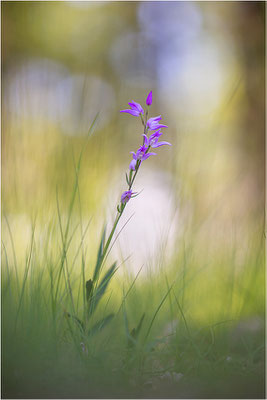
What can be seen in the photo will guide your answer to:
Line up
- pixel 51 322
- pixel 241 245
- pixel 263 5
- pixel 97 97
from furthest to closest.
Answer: pixel 263 5, pixel 241 245, pixel 97 97, pixel 51 322

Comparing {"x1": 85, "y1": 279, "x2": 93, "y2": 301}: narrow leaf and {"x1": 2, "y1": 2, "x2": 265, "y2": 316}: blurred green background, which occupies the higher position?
{"x1": 2, "y1": 2, "x2": 265, "y2": 316}: blurred green background

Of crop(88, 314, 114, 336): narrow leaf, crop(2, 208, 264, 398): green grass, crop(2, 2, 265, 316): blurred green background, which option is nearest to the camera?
crop(2, 208, 264, 398): green grass

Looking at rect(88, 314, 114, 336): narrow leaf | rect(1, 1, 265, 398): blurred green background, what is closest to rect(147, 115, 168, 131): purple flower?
rect(1, 1, 265, 398): blurred green background

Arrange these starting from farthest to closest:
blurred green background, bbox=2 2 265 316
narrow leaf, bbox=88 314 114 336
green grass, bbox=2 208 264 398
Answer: blurred green background, bbox=2 2 265 316
narrow leaf, bbox=88 314 114 336
green grass, bbox=2 208 264 398

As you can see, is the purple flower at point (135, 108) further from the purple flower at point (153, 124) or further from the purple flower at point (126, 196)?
the purple flower at point (126, 196)

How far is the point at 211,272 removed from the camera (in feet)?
4.91

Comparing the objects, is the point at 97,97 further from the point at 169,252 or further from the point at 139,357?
the point at 139,357

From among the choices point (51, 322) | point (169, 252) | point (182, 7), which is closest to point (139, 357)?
point (51, 322)

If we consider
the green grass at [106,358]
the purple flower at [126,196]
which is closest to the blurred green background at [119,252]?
the green grass at [106,358]

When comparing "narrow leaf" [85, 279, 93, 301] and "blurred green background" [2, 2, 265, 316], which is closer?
"narrow leaf" [85, 279, 93, 301]

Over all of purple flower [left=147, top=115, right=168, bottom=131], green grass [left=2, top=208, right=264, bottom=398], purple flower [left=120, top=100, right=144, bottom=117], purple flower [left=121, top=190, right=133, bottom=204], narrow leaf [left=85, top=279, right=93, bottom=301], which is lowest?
green grass [left=2, top=208, right=264, bottom=398]

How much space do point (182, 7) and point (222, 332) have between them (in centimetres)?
462

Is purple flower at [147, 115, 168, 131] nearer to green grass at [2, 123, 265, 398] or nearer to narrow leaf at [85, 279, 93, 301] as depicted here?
green grass at [2, 123, 265, 398]

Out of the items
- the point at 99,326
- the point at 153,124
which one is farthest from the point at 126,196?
the point at 99,326
